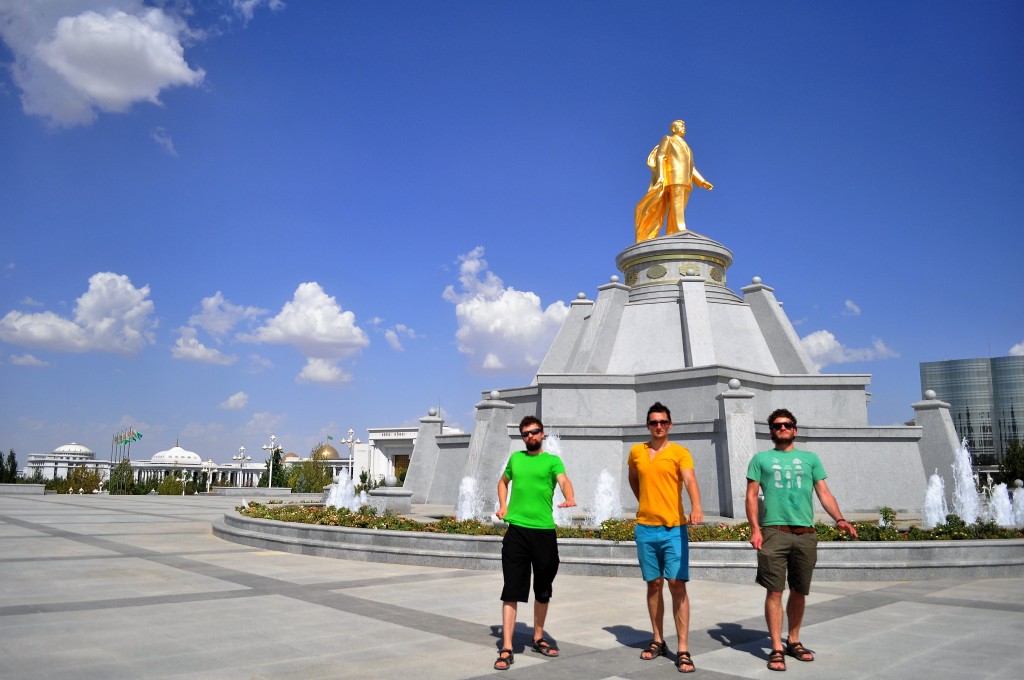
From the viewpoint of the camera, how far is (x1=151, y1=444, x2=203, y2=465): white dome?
3548 inches

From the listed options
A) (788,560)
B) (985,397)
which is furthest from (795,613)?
(985,397)

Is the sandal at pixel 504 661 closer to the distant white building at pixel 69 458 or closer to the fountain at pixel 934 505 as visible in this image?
the fountain at pixel 934 505

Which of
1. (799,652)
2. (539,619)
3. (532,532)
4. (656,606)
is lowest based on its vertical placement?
(799,652)

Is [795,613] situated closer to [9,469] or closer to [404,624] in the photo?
[404,624]

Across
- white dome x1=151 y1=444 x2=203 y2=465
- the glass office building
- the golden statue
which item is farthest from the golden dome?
the glass office building

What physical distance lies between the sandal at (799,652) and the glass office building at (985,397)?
103 meters

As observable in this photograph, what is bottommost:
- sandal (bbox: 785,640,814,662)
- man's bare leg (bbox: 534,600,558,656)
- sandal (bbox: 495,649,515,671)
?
sandal (bbox: 785,640,814,662)

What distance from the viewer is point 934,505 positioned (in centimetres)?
1684

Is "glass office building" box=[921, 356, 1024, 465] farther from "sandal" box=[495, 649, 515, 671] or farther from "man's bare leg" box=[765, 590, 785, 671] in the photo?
"sandal" box=[495, 649, 515, 671]

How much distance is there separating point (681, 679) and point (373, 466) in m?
49.4

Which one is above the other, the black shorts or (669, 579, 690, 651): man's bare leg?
the black shorts

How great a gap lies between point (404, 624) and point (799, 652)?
11.5 feet

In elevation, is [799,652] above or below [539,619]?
below

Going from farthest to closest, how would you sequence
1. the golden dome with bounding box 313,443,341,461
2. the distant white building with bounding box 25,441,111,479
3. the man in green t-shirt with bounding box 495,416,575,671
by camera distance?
the distant white building with bounding box 25,441,111,479, the golden dome with bounding box 313,443,341,461, the man in green t-shirt with bounding box 495,416,575,671
